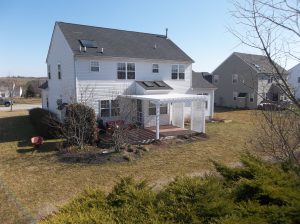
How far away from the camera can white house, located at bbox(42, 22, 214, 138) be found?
1969 centimetres

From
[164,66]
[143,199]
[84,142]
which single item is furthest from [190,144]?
[143,199]

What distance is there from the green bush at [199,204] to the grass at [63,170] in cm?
410

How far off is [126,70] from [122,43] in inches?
116

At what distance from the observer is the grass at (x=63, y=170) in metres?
9.22

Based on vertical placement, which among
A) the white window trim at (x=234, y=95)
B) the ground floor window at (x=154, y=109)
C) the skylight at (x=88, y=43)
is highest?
the skylight at (x=88, y=43)

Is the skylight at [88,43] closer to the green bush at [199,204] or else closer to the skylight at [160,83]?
the skylight at [160,83]

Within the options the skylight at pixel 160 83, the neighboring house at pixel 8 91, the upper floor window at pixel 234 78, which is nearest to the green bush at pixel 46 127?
the skylight at pixel 160 83

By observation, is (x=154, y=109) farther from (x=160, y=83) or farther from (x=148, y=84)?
(x=160, y=83)

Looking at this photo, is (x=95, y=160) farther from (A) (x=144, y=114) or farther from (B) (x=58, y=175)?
(A) (x=144, y=114)

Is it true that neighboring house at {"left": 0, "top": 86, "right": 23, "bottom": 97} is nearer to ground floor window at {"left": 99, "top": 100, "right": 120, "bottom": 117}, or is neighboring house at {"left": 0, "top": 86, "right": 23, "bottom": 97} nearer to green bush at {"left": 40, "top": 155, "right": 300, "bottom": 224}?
ground floor window at {"left": 99, "top": 100, "right": 120, "bottom": 117}

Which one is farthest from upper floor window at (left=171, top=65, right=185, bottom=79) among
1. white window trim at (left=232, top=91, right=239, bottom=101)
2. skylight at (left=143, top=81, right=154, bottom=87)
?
white window trim at (left=232, top=91, right=239, bottom=101)

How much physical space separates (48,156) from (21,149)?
2690 millimetres

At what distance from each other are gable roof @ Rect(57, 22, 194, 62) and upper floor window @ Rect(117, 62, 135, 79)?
0.72 metres

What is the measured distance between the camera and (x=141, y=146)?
53.2 feet
